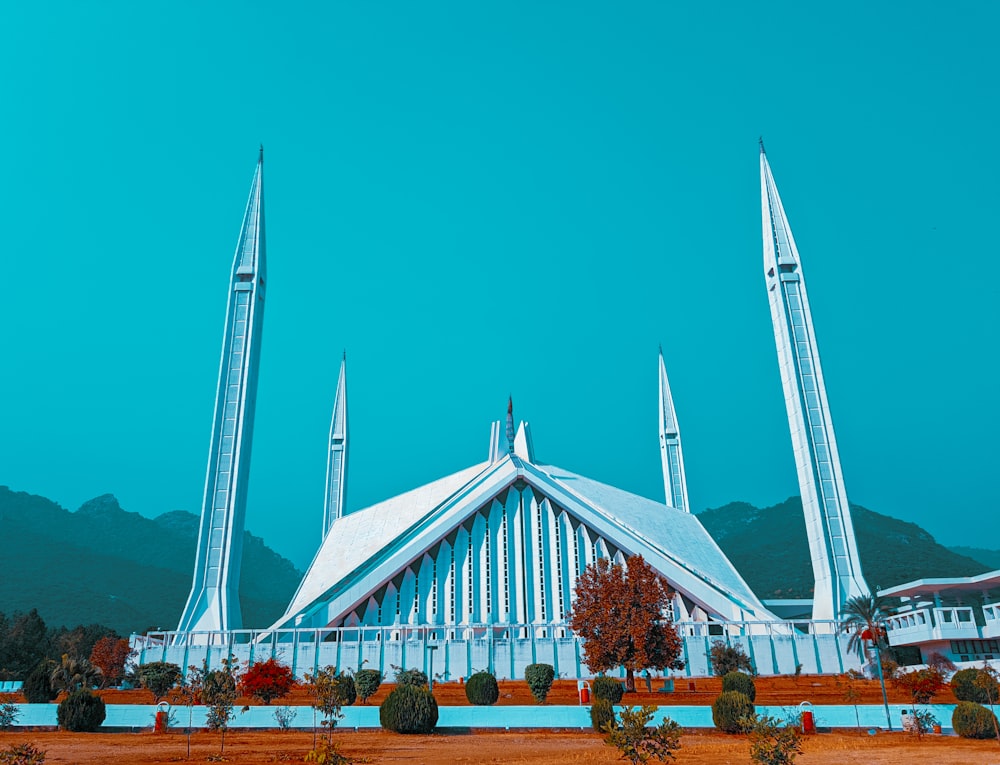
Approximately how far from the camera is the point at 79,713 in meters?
16.3

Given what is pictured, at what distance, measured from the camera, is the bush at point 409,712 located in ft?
50.2

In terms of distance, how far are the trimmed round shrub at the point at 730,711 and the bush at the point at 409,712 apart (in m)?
5.41

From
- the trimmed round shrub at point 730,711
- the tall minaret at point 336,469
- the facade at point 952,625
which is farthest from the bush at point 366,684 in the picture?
the tall minaret at point 336,469

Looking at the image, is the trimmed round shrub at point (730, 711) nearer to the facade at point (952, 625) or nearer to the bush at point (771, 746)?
the bush at point (771, 746)

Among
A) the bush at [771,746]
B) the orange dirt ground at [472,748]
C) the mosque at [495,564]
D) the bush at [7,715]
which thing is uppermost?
the mosque at [495,564]

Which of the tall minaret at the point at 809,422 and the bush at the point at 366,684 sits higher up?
the tall minaret at the point at 809,422

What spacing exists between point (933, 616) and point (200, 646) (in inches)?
1015

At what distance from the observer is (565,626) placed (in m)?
30.1

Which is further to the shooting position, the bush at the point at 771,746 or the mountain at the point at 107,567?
the mountain at the point at 107,567

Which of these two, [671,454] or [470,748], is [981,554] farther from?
[470,748]

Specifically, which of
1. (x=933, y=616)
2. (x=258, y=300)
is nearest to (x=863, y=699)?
(x=933, y=616)

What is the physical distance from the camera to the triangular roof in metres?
33.5

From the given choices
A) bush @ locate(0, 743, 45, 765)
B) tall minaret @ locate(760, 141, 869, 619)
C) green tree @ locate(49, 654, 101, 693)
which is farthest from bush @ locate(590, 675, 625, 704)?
tall minaret @ locate(760, 141, 869, 619)

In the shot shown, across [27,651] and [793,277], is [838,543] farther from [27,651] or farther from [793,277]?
[27,651]
